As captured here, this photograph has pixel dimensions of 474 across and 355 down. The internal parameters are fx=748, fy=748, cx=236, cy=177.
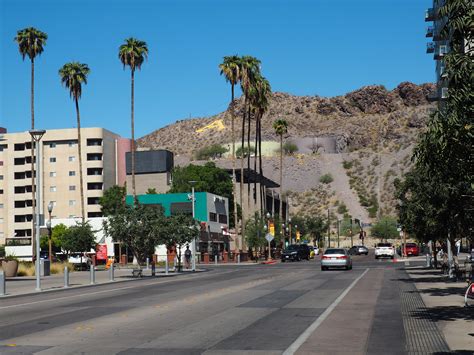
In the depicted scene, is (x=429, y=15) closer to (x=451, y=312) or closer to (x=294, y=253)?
(x=294, y=253)

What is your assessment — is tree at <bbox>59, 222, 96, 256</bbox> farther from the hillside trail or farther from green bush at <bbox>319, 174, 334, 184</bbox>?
green bush at <bbox>319, 174, 334, 184</bbox>

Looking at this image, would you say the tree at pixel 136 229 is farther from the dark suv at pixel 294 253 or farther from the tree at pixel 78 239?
the dark suv at pixel 294 253

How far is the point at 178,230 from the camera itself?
53719 millimetres

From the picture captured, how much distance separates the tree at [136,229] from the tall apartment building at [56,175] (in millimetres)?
80139

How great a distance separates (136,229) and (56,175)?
8602cm

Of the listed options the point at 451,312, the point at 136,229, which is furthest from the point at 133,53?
the point at 451,312

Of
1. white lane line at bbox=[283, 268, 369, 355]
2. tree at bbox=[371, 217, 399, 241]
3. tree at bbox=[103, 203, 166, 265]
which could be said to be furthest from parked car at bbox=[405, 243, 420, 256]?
white lane line at bbox=[283, 268, 369, 355]

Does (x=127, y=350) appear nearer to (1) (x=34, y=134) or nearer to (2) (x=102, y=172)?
(1) (x=34, y=134)

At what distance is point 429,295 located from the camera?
83.5ft

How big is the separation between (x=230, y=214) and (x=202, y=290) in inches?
3411

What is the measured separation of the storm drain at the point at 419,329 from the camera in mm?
12852

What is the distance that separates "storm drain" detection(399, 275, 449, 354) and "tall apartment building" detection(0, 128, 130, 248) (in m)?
105

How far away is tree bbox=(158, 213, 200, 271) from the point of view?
162ft

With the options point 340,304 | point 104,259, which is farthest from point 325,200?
point 340,304
